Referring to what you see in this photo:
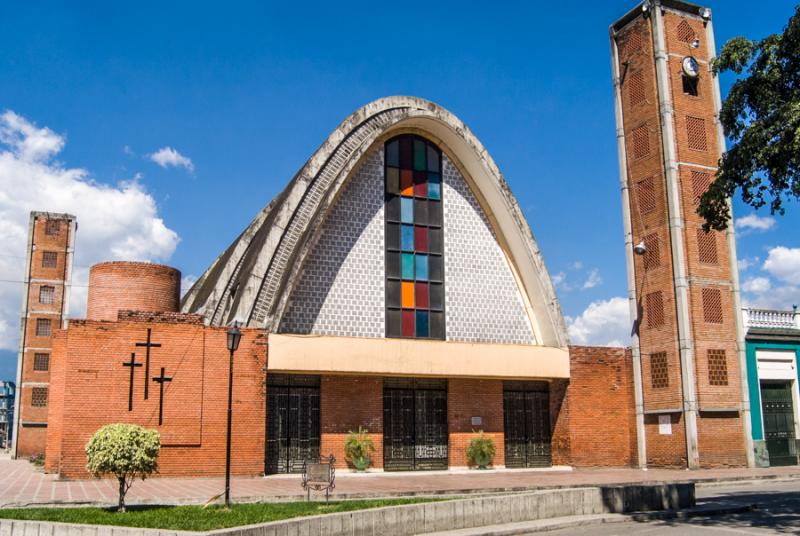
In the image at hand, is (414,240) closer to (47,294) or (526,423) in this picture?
(526,423)

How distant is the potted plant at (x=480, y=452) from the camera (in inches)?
1075

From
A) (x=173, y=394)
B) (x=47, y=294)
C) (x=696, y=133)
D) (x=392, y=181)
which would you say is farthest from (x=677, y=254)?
(x=47, y=294)

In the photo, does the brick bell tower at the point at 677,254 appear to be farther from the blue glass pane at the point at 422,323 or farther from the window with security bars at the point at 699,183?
the blue glass pane at the point at 422,323

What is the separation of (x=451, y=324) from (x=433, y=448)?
4482 mm

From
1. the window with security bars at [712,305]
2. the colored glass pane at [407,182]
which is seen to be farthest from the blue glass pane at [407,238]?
the window with security bars at [712,305]

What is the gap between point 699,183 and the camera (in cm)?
2925

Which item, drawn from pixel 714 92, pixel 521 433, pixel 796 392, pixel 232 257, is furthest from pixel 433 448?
pixel 714 92

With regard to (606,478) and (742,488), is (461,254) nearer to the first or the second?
(606,478)

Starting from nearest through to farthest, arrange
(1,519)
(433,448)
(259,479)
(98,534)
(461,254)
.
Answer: (98,534) → (1,519) → (259,479) → (433,448) → (461,254)

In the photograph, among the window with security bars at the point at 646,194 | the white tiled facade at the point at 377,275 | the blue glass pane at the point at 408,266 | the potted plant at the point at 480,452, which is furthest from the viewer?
the window with security bars at the point at 646,194

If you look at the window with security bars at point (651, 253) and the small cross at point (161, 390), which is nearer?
the small cross at point (161, 390)

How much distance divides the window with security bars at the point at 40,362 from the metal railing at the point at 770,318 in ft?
149

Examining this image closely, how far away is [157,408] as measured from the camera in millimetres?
22578

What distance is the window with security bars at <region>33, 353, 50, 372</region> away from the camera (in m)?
54.7
